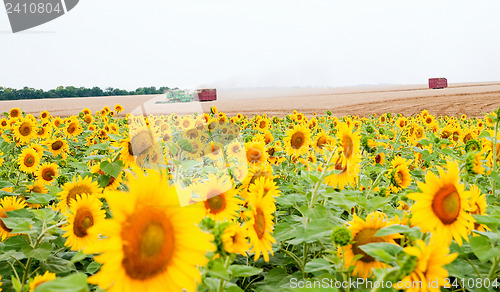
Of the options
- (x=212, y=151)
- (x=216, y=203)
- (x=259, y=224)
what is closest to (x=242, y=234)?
(x=259, y=224)

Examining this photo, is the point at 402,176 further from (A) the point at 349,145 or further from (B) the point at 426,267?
(B) the point at 426,267

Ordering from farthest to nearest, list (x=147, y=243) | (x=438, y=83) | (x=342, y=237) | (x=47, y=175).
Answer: (x=438, y=83) → (x=47, y=175) → (x=342, y=237) → (x=147, y=243)

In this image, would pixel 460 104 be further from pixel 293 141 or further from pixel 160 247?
pixel 160 247

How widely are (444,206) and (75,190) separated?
235 centimetres

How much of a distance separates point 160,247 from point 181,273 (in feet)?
0.32

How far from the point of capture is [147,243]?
1010 millimetres

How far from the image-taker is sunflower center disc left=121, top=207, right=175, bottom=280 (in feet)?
3.22

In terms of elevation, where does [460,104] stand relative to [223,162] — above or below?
below

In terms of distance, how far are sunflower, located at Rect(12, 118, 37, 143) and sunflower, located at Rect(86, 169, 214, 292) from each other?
5.85 meters

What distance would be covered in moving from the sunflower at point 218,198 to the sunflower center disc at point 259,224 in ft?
0.87

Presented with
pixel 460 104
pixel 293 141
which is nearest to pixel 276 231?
pixel 293 141

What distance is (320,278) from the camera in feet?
5.27

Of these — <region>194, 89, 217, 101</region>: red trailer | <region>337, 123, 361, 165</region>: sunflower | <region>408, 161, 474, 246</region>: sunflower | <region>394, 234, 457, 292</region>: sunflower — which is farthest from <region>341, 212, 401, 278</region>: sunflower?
<region>194, 89, 217, 101</region>: red trailer

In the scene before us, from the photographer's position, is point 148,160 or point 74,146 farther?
point 74,146
